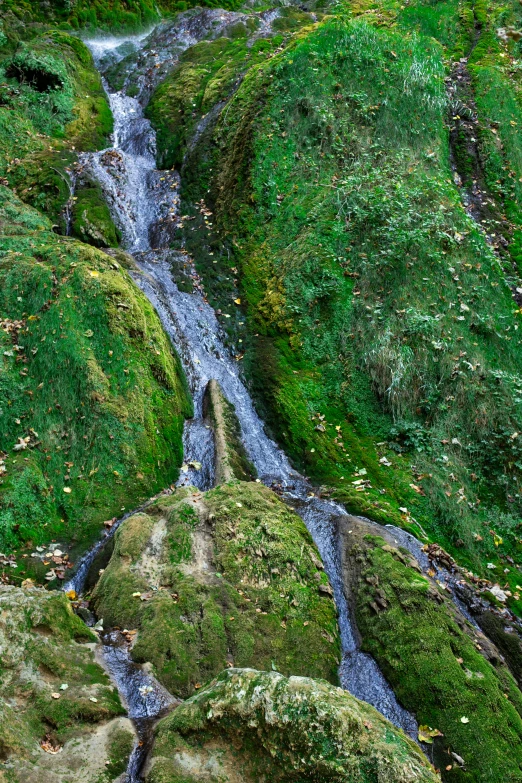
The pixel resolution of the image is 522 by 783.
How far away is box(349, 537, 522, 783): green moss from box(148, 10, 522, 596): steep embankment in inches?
46.8

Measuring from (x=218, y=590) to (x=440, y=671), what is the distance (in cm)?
230

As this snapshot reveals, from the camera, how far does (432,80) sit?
13203 millimetres

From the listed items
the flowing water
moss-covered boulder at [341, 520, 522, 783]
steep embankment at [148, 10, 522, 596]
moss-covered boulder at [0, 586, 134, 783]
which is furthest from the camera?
steep embankment at [148, 10, 522, 596]

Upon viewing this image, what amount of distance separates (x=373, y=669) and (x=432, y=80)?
12999 millimetres

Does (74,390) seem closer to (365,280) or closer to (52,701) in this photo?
(52,701)

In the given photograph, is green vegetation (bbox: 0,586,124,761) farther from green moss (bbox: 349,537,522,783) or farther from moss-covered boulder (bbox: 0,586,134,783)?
green moss (bbox: 349,537,522,783)

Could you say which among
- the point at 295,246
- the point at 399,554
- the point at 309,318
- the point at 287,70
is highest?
the point at 287,70

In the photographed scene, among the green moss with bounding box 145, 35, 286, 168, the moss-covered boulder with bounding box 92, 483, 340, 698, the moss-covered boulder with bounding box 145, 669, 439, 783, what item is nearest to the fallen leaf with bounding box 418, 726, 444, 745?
the moss-covered boulder with bounding box 92, 483, 340, 698

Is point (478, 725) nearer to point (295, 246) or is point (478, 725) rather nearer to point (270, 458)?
point (270, 458)

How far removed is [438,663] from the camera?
5480mm

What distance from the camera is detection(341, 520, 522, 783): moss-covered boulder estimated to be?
197 inches

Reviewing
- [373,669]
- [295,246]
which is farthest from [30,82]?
[373,669]

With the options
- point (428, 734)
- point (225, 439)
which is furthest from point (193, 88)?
point (428, 734)

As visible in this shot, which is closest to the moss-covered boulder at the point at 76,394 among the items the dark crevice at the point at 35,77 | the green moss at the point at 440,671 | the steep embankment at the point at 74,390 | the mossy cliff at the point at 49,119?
the steep embankment at the point at 74,390
